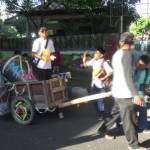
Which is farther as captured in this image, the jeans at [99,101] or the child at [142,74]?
the jeans at [99,101]

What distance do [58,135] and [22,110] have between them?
1201 millimetres

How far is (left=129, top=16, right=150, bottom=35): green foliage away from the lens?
21202mm

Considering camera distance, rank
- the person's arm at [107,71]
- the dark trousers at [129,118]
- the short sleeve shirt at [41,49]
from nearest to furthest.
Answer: the dark trousers at [129,118] < the person's arm at [107,71] < the short sleeve shirt at [41,49]

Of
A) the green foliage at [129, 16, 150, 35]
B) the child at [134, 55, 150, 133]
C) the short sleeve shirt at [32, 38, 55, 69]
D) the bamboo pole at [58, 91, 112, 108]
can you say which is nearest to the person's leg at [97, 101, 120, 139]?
the bamboo pole at [58, 91, 112, 108]

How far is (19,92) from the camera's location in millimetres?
10086

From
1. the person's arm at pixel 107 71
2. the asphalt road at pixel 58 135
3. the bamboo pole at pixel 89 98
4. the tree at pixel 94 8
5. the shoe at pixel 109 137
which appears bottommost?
the asphalt road at pixel 58 135

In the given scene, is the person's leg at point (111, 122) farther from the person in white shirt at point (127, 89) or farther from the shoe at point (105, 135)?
the person in white shirt at point (127, 89)

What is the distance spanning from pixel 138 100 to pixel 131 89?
20 cm

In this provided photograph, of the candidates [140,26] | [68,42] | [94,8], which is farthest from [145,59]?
[94,8]

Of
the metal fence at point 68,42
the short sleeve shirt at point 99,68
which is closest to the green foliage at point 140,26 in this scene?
the metal fence at point 68,42

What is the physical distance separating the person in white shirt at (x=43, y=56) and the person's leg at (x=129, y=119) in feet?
11.6

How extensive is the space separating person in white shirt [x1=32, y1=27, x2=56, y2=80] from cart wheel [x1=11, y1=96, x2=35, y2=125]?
0.89 meters

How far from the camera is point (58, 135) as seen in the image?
8984mm

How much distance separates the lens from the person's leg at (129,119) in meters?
7.31
